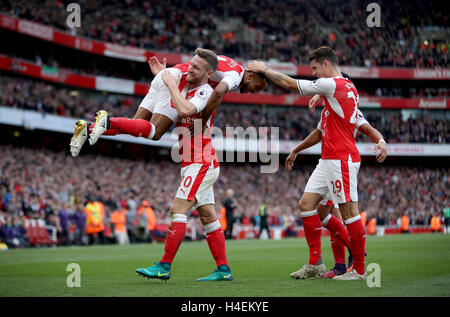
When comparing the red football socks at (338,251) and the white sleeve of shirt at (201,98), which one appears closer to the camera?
the white sleeve of shirt at (201,98)

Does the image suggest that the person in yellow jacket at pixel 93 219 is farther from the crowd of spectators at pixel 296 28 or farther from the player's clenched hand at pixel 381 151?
the crowd of spectators at pixel 296 28

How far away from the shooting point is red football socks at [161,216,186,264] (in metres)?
6.20

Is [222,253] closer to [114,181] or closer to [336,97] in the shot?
[336,97]

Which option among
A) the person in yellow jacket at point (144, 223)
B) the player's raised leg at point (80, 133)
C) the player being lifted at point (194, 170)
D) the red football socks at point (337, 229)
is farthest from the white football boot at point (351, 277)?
the person in yellow jacket at point (144, 223)

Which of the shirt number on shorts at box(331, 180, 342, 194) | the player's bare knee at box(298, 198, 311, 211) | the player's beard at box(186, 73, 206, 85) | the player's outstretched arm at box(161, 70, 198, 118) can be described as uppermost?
the player's beard at box(186, 73, 206, 85)

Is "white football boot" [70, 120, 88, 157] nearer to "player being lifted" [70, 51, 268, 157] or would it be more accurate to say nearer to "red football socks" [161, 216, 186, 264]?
"player being lifted" [70, 51, 268, 157]

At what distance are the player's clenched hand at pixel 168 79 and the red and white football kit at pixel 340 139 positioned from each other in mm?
1494

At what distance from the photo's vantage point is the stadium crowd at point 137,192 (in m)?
21.5

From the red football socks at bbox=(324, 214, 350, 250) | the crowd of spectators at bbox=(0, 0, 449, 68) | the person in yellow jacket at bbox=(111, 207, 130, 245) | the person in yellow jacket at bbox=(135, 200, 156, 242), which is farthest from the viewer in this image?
the crowd of spectators at bbox=(0, 0, 449, 68)

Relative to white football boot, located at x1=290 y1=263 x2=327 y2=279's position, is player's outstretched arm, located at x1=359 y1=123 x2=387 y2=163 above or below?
above

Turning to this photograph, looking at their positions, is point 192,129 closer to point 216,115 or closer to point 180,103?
point 180,103

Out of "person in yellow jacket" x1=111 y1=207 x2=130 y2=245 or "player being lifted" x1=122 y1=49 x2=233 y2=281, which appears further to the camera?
"person in yellow jacket" x1=111 y1=207 x2=130 y2=245

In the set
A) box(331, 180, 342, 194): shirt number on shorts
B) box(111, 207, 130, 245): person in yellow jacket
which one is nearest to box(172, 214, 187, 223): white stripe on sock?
box(331, 180, 342, 194): shirt number on shorts

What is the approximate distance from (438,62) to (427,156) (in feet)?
25.5
